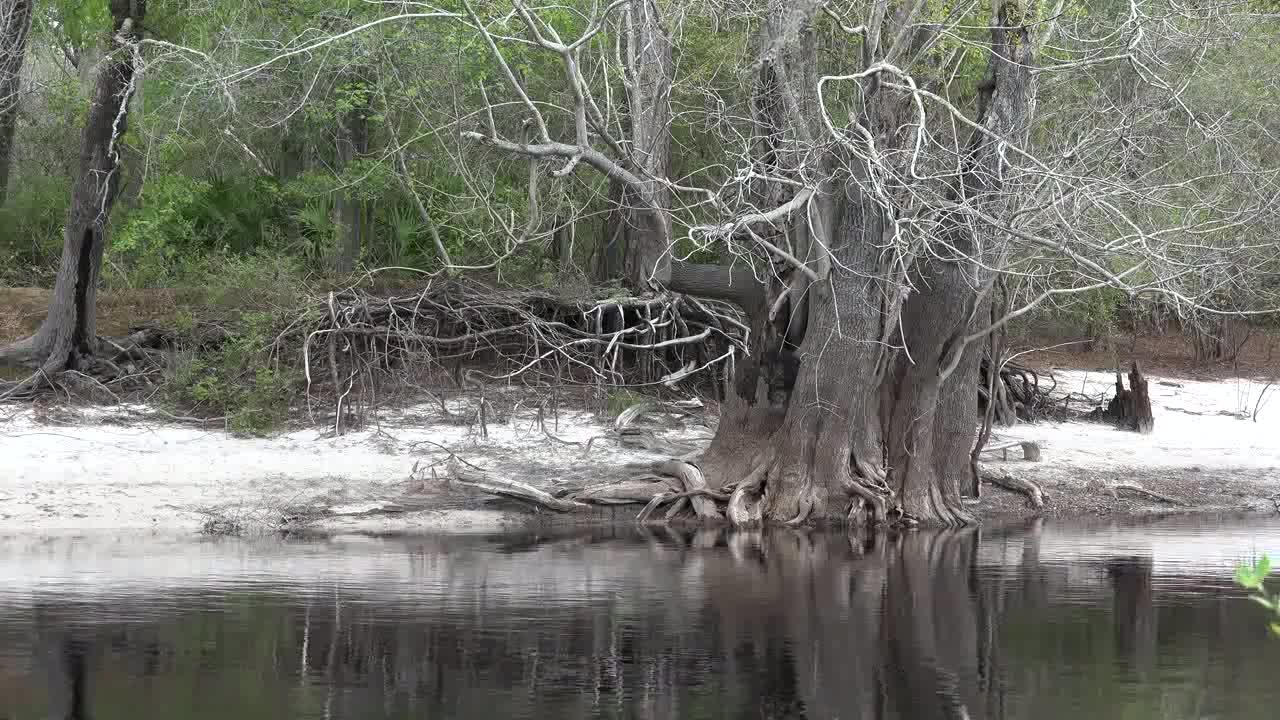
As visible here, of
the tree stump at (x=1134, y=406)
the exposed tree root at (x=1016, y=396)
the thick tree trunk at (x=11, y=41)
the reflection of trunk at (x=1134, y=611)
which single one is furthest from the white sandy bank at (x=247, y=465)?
the reflection of trunk at (x=1134, y=611)

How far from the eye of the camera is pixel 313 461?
1892cm

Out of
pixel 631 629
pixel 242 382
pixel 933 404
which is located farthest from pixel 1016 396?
pixel 631 629

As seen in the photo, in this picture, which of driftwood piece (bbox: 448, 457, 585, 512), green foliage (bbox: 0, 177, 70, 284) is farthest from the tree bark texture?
green foliage (bbox: 0, 177, 70, 284)

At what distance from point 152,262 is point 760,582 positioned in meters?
14.4

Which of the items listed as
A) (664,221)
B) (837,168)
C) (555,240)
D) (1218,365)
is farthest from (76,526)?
(1218,365)

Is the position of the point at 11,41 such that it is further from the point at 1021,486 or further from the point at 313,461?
the point at 1021,486

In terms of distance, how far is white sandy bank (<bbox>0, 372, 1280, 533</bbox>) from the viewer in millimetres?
17297

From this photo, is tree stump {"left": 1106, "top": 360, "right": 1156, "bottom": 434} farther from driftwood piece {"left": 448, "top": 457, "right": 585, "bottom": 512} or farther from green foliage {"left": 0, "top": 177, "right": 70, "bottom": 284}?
green foliage {"left": 0, "top": 177, "right": 70, "bottom": 284}

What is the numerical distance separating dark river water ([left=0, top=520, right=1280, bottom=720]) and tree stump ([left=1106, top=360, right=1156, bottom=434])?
590 centimetres

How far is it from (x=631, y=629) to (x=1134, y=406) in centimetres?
1325

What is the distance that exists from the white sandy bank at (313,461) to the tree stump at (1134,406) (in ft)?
0.81

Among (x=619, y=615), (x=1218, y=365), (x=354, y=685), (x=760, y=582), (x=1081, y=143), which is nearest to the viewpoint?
(x=354, y=685)

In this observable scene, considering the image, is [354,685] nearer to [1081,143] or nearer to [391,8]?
[1081,143]

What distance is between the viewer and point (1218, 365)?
28.4m
